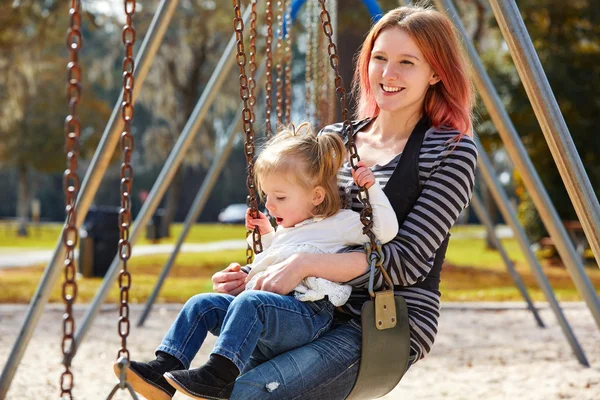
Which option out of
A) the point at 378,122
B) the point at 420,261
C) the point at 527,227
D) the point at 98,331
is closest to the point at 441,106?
the point at 378,122

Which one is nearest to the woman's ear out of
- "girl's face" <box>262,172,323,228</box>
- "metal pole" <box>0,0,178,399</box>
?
"girl's face" <box>262,172,323,228</box>

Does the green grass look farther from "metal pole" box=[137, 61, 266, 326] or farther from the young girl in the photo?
the young girl

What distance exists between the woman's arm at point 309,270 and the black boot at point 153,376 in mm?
279

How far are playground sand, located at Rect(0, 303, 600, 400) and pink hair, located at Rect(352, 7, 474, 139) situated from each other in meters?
2.04

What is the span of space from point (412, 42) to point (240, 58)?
1.63 ft

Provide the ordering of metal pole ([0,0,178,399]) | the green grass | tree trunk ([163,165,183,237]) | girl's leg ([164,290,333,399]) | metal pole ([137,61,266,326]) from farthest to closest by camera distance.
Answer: tree trunk ([163,165,183,237]) < the green grass < metal pole ([137,61,266,326]) < metal pole ([0,0,178,399]) < girl's leg ([164,290,333,399])

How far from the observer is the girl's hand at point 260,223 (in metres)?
2.58

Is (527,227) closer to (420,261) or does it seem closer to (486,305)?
(486,305)

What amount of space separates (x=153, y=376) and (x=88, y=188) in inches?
82.0

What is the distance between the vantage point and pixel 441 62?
2.41 meters

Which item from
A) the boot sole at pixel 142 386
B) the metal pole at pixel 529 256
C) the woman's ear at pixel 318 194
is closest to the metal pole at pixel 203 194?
the metal pole at pixel 529 256

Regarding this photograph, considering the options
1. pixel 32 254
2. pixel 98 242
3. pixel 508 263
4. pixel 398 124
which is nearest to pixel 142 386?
pixel 398 124

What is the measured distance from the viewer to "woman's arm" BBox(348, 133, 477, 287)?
221 cm

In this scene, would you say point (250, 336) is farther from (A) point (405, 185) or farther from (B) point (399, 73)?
(B) point (399, 73)
